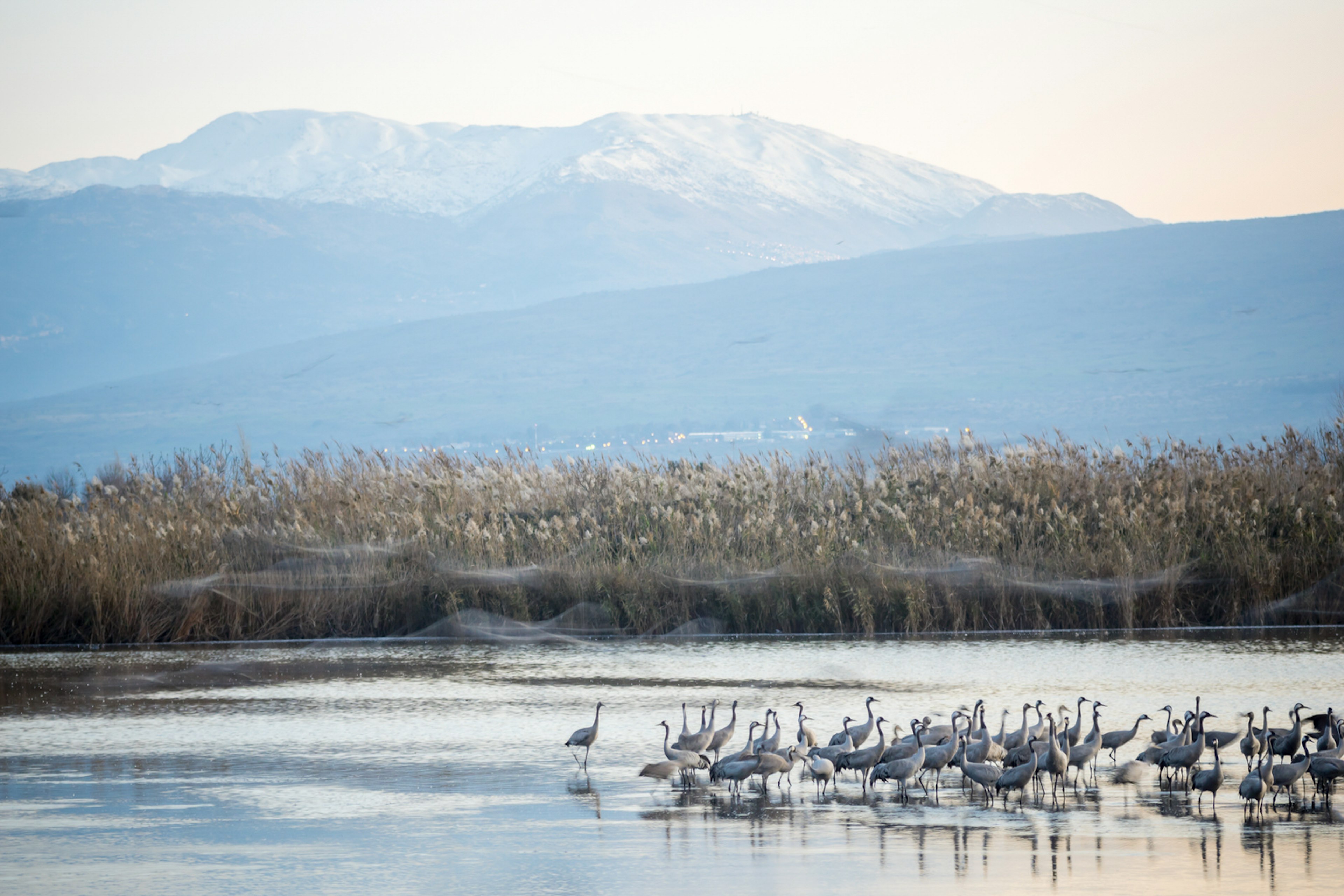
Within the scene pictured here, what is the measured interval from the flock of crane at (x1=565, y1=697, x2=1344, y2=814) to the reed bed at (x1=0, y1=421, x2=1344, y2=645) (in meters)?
5.56

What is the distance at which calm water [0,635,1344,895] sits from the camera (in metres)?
6.36

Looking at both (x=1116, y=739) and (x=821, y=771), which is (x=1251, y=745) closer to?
(x=1116, y=739)

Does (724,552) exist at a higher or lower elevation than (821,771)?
higher

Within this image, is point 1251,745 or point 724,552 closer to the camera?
point 1251,745

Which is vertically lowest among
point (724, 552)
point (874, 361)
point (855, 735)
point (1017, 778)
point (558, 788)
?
point (558, 788)

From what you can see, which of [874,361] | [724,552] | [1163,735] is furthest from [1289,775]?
[874,361]

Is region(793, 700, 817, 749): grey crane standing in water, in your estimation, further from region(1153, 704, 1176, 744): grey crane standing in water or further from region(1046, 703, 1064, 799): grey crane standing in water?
region(1153, 704, 1176, 744): grey crane standing in water

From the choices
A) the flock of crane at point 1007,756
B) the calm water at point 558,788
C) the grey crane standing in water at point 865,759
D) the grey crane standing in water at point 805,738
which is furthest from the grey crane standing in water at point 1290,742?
the grey crane standing in water at point 805,738

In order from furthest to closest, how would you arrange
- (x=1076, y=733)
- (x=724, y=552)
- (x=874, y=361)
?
(x=874, y=361)
(x=724, y=552)
(x=1076, y=733)

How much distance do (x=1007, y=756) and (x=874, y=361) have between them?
485 feet

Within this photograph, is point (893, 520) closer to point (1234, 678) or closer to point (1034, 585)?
point (1034, 585)

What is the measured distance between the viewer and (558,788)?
7.98 meters

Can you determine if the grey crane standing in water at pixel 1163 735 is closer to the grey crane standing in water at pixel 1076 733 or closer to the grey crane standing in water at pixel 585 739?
the grey crane standing in water at pixel 1076 733

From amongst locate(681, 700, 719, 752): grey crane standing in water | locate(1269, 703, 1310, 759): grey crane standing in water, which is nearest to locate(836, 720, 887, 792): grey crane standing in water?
locate(681, 700, 719, 752): grey crane standing in water
